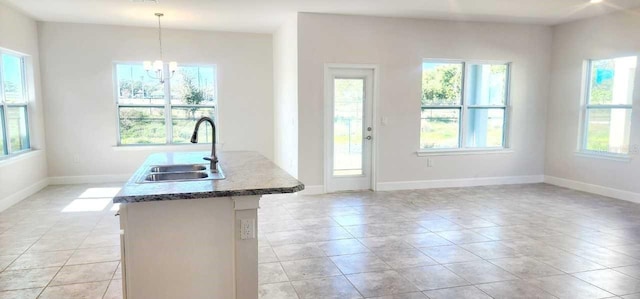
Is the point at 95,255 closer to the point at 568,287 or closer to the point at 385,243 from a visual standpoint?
the point at 385,243

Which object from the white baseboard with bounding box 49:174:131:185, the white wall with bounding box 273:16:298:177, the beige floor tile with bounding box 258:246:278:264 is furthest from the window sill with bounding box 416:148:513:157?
the white baseboard with bounding box 49:174:131:185

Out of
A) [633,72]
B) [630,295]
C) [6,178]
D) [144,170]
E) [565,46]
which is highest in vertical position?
[565,46]

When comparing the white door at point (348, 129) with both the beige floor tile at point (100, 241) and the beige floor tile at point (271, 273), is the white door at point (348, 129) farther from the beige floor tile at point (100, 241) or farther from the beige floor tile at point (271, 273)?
the beige floor tile at point (100, 241)

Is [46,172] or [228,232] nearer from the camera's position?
[228,232]

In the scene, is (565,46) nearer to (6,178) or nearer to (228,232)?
(228,232)

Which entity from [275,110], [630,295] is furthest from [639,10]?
[275,110]

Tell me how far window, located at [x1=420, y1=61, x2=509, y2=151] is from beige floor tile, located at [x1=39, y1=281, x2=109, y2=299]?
15.9ft

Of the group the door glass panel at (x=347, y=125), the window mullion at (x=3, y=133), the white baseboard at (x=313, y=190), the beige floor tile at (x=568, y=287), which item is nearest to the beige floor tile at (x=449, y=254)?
the beige floor tile at (x=568, y=287)

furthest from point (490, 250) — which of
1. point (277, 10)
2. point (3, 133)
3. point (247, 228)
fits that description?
point (3, 133)

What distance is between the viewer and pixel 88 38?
6426 millimetres

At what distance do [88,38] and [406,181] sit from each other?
5489 mm

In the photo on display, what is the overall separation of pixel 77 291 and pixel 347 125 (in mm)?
4064

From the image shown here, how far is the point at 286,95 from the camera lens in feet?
21.0

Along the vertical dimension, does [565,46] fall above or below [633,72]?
above
